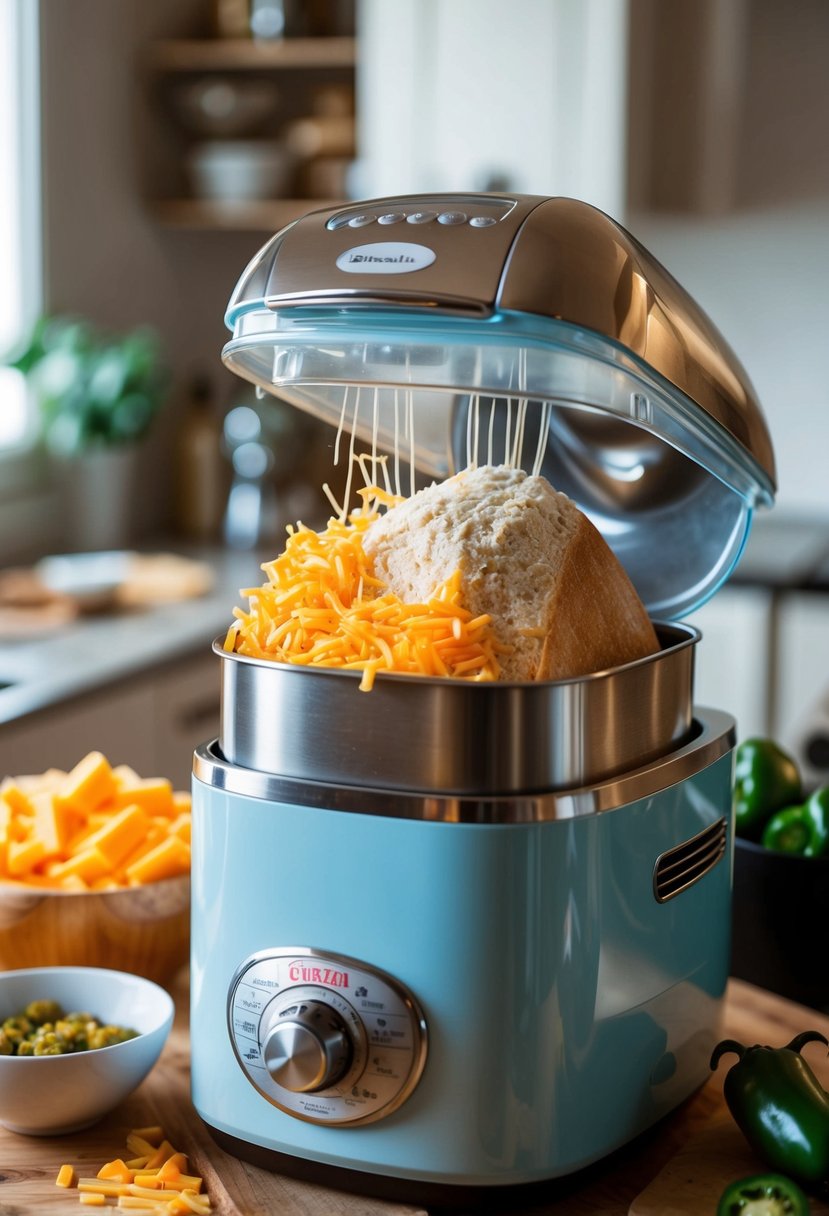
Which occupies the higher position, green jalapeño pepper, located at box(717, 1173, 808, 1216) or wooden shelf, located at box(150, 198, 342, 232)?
wooden shelf, located at box(150, 198, 342, 232)

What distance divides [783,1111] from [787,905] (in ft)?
1.02

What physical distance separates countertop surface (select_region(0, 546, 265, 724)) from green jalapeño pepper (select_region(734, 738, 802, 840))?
1056mm

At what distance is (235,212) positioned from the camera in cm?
311

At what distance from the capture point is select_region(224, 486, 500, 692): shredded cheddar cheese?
0.77 m

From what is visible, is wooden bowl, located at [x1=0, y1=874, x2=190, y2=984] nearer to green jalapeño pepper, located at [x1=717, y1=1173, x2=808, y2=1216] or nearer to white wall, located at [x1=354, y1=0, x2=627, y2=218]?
green jalapeño pepper, located at [x1=717, y1=1173, x2=808, y2=1216]

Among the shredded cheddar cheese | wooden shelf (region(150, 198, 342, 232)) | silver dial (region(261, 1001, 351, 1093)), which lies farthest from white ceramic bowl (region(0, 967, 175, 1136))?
wooden shelf (region(150, 198, 342, 232))

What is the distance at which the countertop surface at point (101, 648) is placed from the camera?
2.01m

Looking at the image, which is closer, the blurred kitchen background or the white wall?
the blurred kitchen background

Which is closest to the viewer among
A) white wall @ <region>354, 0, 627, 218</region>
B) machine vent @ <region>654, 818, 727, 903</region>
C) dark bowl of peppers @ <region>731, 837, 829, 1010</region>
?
machine vent @ <region>654, 818, 727, 903</region>

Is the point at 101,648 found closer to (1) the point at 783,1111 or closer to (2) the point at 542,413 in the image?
(2) the point at 542,413

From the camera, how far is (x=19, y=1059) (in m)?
0.80

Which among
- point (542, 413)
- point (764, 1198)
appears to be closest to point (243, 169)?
point (542, 413)

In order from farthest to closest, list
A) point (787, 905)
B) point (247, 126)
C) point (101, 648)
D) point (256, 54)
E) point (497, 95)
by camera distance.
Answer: point (247, 126) → point (256, 54) → point (497, 95) → point (101, 648) → point (787, 905)

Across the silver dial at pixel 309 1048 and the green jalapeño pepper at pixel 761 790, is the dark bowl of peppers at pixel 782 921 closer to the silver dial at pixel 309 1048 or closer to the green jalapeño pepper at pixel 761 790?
the green jalapeño pepper at pixel 761 790
